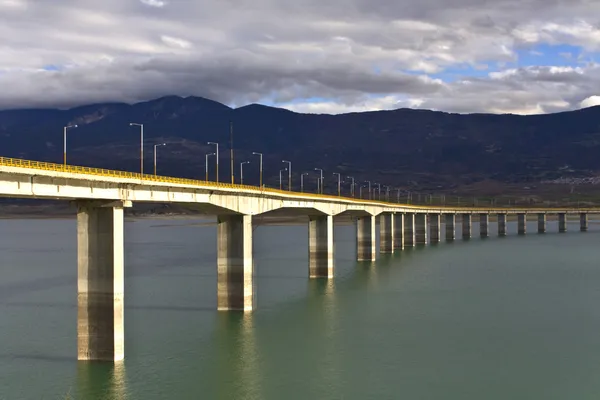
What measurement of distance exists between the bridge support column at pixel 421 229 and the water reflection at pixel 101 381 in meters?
141

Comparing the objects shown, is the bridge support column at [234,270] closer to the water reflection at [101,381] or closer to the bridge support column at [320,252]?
the water reflection at [101,381]

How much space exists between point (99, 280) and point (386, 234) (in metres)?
112

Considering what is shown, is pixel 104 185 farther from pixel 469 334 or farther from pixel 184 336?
pixel 469 334

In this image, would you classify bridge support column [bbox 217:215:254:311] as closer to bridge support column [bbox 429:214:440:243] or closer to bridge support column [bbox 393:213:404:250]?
bridge support column [bbox 393:213:404:250]

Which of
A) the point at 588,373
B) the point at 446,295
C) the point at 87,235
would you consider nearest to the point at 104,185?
the point at 87,235

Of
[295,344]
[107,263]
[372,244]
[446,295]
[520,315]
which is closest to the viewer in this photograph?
[107,263]

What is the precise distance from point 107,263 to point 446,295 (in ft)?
155

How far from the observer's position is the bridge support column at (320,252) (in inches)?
3893

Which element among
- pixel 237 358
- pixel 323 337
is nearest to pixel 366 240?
pixel 323 337

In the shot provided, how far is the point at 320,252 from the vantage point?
99.7m

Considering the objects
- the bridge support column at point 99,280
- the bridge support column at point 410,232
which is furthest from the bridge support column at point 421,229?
the bridge support column at point 99,280

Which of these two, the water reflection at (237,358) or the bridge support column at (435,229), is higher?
the bridge support column at (435,229)

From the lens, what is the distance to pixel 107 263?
46.3 metres

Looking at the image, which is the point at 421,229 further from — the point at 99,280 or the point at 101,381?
the point at 101,381
